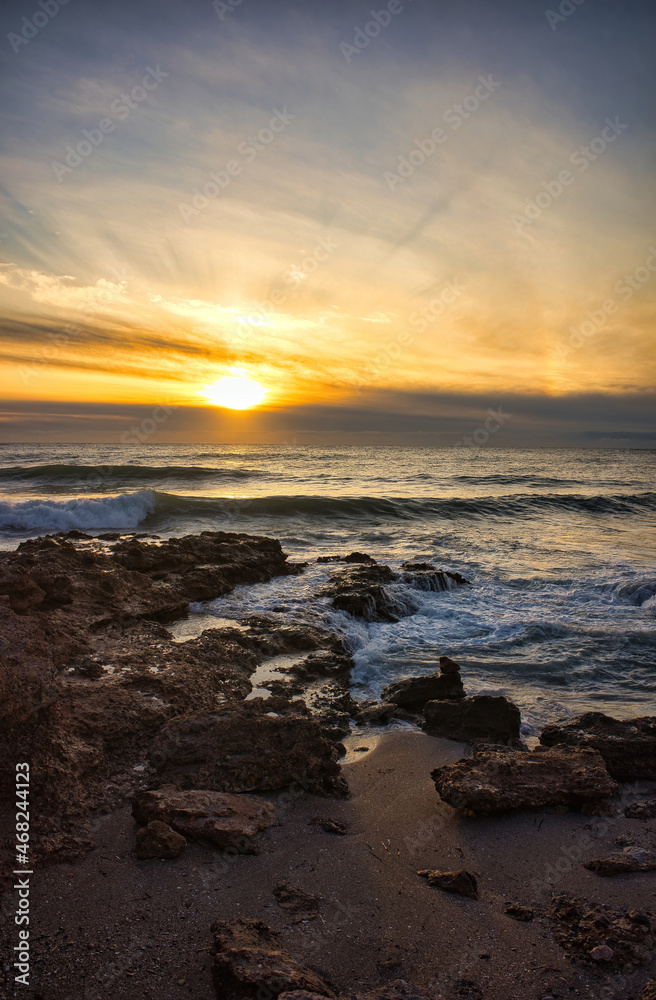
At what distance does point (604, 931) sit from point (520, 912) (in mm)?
412

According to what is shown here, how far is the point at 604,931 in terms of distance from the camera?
8.89 ft

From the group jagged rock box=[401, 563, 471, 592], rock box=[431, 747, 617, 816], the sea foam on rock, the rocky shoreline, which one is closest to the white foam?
the sea foam on rock

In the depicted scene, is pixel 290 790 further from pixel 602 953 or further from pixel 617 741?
pixel 617 741

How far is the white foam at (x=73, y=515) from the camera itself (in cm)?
1680

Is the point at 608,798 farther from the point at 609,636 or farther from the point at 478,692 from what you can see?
the point at 609,636

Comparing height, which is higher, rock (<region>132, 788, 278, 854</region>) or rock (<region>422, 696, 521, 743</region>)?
rock (<region>132, 788, 278, 854</region>)

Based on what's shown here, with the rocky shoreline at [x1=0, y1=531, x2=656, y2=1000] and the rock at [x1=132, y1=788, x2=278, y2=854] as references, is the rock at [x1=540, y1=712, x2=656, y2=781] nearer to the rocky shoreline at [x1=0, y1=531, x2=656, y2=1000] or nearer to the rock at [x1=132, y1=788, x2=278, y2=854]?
the rocky shoreline at [x1=0, y1=531, x2=656, y2=1000]

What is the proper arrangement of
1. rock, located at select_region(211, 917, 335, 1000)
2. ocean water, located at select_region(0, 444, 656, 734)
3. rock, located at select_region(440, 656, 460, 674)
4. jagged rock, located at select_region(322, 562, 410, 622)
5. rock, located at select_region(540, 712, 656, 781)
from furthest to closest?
jagged rock, located at select_region(322, 562, 410, 622)
ocean water, located at select_region(0, 444, 656, 734)
rock, located at select_region(440, 656, 460, 674)
rock, located at select_region(540, 712, 656, 781)
rock, located at select_region(211, 917, 335, 1000)

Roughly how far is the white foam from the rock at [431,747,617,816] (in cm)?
1532

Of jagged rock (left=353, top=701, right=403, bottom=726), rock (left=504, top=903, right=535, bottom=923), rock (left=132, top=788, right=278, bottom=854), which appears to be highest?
rock (left=132, top=788, right=278, bottom=854)

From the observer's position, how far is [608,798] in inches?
159

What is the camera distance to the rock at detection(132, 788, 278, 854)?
326 centimetres

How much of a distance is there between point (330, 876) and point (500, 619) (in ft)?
20.5

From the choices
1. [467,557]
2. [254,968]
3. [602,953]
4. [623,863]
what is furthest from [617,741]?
[467,557]
